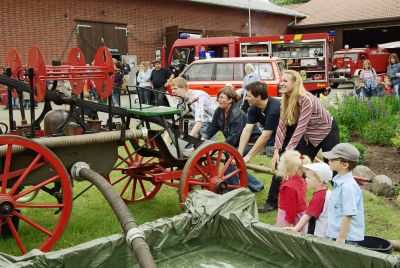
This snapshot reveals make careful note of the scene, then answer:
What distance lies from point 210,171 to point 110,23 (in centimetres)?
1746

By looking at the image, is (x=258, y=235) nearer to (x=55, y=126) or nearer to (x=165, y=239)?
(x=165, y=239)

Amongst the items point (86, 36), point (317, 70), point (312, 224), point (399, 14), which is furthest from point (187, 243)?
point (399, 14)

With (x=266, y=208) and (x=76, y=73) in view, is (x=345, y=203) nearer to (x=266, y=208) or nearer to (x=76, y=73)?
(x=266, y=208)

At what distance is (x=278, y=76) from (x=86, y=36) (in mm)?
10283

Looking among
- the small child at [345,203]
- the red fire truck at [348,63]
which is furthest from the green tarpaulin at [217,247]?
the red fire truck at [348,63]

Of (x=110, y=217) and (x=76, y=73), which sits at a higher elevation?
(x=76, y=73)

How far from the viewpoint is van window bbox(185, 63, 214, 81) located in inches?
553

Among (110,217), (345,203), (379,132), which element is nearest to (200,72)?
(379,132)

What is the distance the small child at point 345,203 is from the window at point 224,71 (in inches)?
405

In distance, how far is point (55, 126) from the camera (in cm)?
468

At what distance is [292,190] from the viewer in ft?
13.8

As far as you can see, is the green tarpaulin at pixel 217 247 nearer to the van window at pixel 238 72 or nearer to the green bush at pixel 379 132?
the green bush at pixel 379 132

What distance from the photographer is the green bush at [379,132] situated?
8.16 meters

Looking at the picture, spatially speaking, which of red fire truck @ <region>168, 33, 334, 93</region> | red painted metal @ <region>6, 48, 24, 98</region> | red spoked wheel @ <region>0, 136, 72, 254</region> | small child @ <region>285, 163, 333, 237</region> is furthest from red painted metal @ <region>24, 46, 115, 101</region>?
red fire truck @ <region>168, 33, 334, 93</region>
